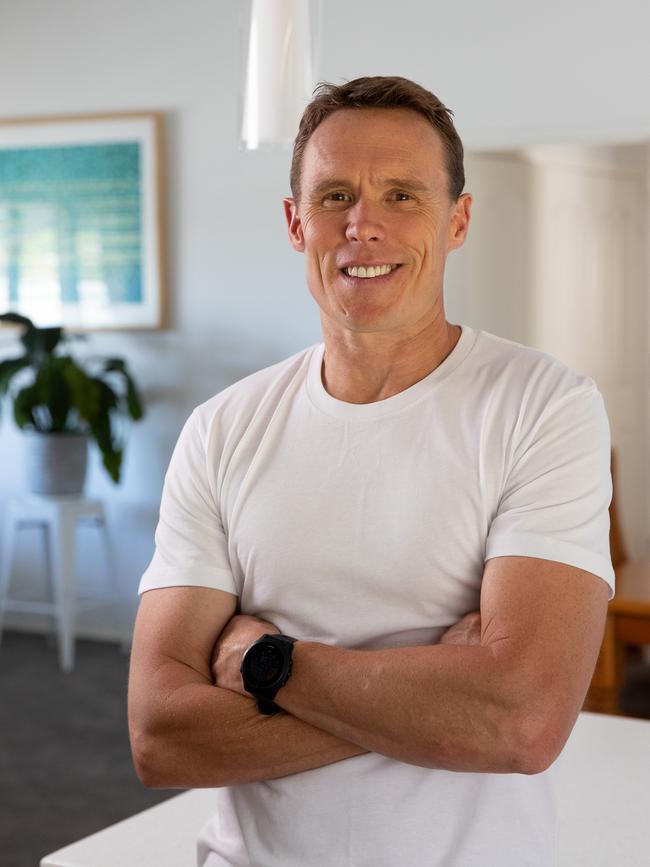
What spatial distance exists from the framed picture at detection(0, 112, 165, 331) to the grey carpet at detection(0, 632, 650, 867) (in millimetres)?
1511

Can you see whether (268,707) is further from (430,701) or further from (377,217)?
(377,217)

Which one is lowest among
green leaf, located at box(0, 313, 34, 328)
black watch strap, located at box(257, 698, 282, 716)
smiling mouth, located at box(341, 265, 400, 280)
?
black watch strap, located at box(257, 698, 282, 716)

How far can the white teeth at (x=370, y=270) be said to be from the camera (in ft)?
4.60

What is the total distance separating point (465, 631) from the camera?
1.30m

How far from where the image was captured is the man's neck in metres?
1.44

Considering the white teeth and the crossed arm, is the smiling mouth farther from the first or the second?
the crossed arm

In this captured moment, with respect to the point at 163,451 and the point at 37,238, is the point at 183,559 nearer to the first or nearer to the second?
the point at 163,451

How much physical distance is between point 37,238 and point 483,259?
2.04 metres

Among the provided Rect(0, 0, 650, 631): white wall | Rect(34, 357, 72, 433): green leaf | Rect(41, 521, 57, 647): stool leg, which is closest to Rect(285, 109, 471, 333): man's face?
Rect(0, 0, 650, 631): white wall

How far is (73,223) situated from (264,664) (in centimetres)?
448

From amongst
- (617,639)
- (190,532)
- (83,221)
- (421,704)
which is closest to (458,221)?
(190,532)

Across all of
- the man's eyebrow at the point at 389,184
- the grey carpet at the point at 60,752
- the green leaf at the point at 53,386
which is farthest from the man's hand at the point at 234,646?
the green leaf at the point at 53,386

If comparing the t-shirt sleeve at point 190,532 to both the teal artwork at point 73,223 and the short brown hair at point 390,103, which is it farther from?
the teal artwork at point 73,223

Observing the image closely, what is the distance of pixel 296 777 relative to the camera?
135cm
